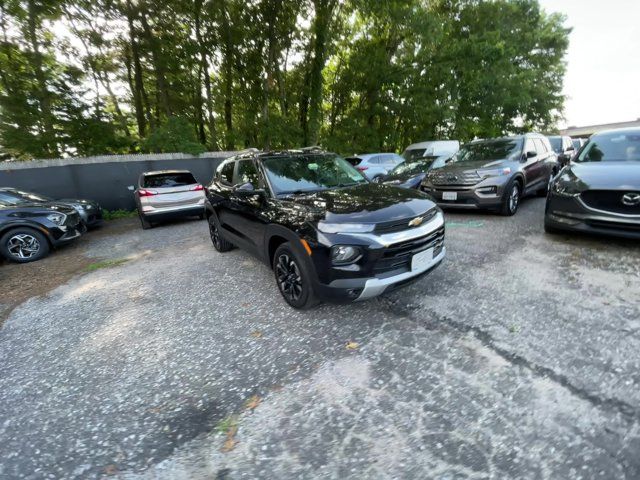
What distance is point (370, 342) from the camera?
268cm

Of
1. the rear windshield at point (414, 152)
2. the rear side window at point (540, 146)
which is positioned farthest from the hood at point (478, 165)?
the rear windshield at point (414, 152)

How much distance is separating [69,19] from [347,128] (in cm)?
1304

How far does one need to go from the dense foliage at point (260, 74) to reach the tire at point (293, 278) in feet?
35.8

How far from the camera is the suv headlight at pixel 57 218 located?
6.18m

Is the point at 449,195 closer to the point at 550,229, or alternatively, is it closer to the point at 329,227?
the point at 550,229

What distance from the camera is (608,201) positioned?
3932 mm

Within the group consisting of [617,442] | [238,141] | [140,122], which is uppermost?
[140,122]

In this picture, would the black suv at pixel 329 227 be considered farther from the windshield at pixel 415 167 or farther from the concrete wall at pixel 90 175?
the concrete wall at pixel 90 175

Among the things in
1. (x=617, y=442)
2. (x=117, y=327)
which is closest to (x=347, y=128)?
(x=117, y=327)

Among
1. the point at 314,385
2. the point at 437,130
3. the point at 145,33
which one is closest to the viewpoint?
the point at 314,385

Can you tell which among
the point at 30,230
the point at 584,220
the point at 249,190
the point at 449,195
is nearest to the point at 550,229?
the point at 584,220

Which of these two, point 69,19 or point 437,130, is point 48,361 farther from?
point 437,130

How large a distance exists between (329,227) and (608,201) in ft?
12.6

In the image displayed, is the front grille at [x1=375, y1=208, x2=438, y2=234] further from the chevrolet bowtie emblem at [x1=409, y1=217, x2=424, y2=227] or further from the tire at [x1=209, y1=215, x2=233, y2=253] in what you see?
the tire at [x1=209, y1=215, x2=233, y2=253]
